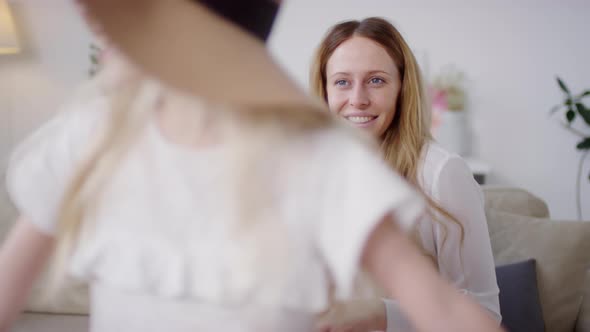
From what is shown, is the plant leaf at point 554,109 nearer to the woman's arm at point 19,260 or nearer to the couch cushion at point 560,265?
the couch cushion at point 560,265


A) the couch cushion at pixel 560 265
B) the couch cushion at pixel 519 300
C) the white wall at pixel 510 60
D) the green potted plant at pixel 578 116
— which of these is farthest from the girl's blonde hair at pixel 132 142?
the green potted plant at pixel 578 116

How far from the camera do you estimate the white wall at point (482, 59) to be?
336 centimetres

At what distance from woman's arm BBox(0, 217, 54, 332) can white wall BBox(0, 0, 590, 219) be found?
2879 mm

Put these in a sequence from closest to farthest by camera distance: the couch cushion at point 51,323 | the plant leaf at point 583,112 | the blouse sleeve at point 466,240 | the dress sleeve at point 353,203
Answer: the dress sleeve at point 353,203, the blouse sleeve at point 466,240, the couch cushion at point 51,323, the plant leaf at point 583,112

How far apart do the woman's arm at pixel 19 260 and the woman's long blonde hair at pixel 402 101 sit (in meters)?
0.86

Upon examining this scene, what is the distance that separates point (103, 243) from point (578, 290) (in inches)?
65.8

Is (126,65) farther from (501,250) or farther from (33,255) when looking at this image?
(501,250)

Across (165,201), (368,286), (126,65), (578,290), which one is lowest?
(578,290)

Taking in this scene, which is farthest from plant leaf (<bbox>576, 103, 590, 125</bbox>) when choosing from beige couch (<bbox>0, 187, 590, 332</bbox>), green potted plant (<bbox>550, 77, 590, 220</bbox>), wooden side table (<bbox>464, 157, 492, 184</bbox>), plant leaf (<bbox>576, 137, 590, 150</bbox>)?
beige couch (<bbox>0, 187, 590, 332</bbox>)

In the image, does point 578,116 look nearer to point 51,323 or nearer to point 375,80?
point 375,80

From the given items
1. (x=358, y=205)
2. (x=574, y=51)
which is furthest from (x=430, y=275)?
(x=574, y=51)

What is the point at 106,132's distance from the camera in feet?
1.69

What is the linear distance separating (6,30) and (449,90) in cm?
262

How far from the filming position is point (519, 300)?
66.3 inches
